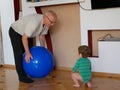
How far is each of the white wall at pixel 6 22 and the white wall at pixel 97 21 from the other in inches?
54.3

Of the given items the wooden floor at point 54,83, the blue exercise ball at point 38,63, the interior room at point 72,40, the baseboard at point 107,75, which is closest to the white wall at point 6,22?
the interior room at point 72,40

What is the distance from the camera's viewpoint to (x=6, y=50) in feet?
14.8

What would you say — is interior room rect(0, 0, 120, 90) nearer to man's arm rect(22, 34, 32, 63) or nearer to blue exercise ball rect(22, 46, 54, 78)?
blue exercise ball rect(22, 46, 54, 78)

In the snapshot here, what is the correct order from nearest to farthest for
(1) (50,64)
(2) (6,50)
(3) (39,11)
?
(1) (50,64), (3) (39,11), (2) (6,50)

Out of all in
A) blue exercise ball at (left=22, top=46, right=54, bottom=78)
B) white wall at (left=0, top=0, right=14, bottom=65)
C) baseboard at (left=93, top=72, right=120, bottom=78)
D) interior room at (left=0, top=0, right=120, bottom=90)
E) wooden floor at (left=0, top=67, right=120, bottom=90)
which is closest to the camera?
wooden floor at (left=0, top=67, right=120, bottom=90)

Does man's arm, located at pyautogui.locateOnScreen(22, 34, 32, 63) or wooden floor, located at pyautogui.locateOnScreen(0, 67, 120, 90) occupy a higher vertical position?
man's arm, located at pyautogui.locateOnScreen(22, 34, 32, 63)

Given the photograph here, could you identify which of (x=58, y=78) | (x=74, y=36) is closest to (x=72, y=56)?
(x=74, y=36)

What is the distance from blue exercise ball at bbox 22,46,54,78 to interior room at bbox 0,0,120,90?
6.5 inches

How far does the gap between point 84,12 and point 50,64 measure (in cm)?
92

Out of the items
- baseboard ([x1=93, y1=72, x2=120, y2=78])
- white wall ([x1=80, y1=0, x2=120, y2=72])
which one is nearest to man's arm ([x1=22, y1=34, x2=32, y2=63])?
white wall ([x1=80, y1=0, x2=120, y2=72])

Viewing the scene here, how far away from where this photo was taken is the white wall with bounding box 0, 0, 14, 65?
4375 millimetres

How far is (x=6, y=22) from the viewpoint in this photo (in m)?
4.44

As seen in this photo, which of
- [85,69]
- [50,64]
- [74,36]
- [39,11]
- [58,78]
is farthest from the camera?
[39,11]

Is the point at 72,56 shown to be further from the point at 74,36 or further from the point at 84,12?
the point at 84,12
